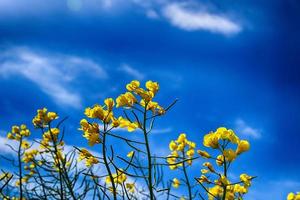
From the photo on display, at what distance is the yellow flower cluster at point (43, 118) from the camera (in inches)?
204

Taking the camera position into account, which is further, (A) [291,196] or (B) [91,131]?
(A) [291,196]

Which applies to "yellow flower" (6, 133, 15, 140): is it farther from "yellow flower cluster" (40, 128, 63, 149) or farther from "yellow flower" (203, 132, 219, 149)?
"yellow flower" (203, 132, 219, 149)

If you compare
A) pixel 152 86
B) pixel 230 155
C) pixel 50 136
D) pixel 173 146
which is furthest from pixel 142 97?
pixel 173 146

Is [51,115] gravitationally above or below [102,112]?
above

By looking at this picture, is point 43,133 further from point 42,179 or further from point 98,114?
point 98,114

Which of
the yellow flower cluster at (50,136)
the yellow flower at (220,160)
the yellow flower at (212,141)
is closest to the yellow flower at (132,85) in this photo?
the yellow flower at (212,141)

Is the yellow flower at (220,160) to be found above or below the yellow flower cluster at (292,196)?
below

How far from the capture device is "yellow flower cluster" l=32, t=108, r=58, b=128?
5176 millimetres

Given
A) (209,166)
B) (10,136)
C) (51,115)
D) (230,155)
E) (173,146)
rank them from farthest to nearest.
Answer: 1. (10,136)
2. (173,146)
3. (51,115)
4. (209,166)
5. (230,155)

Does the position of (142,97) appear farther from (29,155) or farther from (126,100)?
(29,155)

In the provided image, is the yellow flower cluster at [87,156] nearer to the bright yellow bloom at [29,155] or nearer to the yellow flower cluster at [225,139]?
the yellow flower cluster at [225,139]

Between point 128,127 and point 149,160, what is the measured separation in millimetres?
405

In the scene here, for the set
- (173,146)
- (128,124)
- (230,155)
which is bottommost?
(230,155)

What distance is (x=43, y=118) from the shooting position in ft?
17.1
